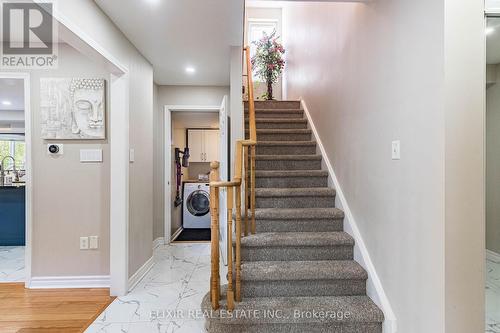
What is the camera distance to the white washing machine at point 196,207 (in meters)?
5.24

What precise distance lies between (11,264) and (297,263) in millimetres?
3496

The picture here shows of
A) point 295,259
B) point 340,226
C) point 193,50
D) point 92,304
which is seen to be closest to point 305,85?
point 193,50

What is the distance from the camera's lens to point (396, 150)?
167 cm

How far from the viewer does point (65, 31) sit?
180 cm

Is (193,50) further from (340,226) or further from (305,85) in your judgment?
(340,226)

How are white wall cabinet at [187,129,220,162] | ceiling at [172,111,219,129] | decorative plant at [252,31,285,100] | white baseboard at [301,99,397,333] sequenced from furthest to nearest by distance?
white wall cabinet at [187,129,220,162], decorative plant at [252,31,285,100], ceiling at [172,111,219,129], white baseboard at [301,99,397,333]

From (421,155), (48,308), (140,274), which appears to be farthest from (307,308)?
(48,308)

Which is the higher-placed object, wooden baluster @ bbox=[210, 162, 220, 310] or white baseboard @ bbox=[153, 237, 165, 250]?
wooden baluster @ bbox=[210, 162, 220, 310]

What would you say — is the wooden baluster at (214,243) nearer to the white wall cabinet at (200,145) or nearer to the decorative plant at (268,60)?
the decorative plant at (268,60)

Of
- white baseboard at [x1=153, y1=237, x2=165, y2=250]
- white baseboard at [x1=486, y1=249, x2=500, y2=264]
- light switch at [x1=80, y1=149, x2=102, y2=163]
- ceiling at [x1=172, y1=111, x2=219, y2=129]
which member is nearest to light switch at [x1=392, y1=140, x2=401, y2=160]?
white baseboard at [x1=486, y1=249, x2=500, y2=264]

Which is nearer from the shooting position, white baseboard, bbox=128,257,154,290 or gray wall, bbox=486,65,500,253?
gray wall, bbox=486,65,500,253

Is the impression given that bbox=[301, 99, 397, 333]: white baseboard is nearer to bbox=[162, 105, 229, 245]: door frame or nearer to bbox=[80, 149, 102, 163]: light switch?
bbox=[162, 105, 229, 245]: door frame

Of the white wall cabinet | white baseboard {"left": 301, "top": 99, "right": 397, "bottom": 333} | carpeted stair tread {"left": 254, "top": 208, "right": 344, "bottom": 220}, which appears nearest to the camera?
white baseboard {"left": 301, "top": 99, "right": 397, "bottom": 333}

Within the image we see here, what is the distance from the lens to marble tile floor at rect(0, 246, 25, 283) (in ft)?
9.71
